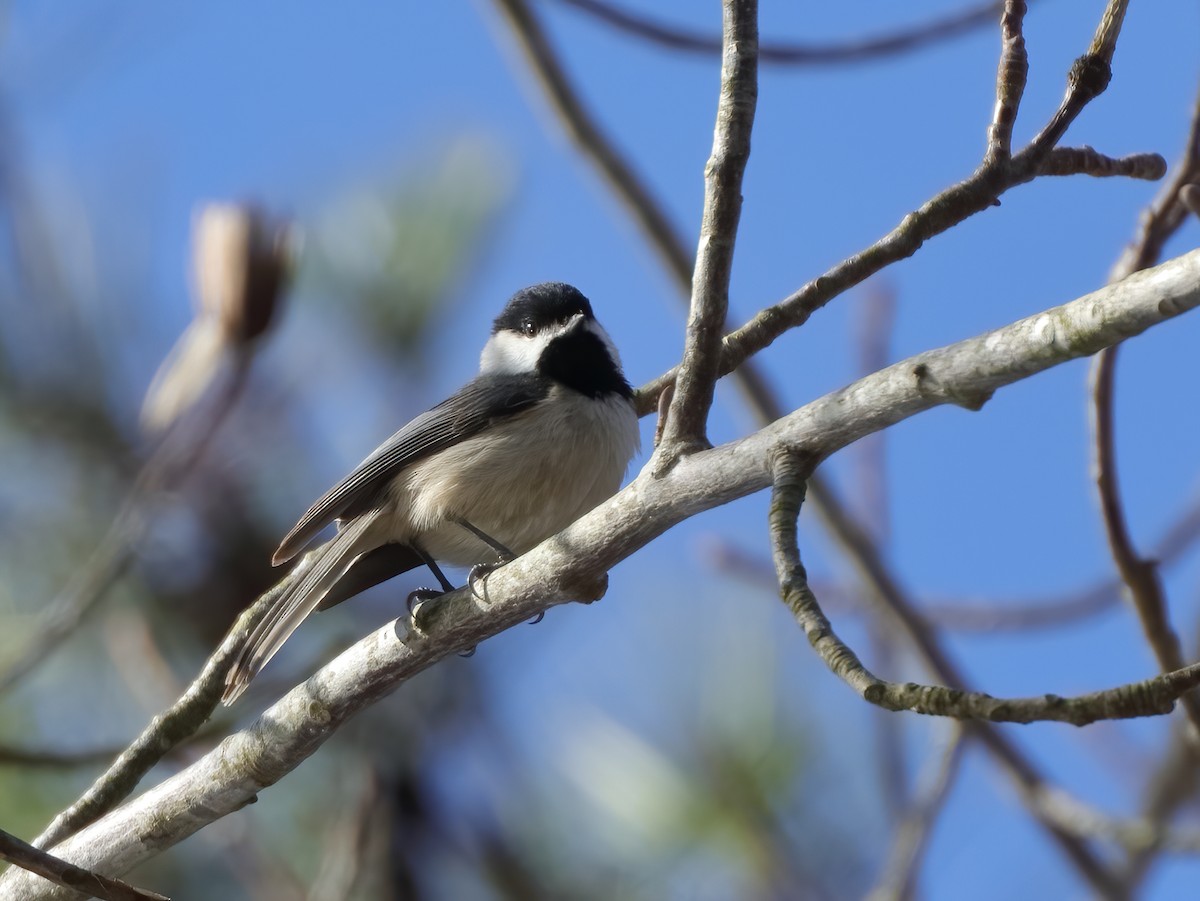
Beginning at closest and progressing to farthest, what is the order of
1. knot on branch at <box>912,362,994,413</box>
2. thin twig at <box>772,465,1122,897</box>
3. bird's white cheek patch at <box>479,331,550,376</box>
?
knot on branch at <box>912,362,994,413</box>, thin twig at <box>772,465,1122,897</box>, bird's white cheek patch at <box>479,331,550,376</box>

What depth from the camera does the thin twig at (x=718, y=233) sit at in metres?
2.00

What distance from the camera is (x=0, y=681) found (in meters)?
2.43

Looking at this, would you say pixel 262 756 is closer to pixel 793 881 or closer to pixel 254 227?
pixel 254 227

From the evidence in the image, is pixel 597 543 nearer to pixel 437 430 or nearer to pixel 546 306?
pixel 437 430

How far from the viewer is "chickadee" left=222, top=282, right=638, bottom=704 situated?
3.09 meters

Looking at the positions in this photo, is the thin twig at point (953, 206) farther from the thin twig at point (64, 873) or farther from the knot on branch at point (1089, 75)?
the thin twig at point (64, 873)

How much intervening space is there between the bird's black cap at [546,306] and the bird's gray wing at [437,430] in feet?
0.95

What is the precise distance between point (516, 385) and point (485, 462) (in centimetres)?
26

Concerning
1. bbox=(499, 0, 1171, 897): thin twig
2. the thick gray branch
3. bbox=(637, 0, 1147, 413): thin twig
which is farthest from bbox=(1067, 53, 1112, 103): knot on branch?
the thick gray branch

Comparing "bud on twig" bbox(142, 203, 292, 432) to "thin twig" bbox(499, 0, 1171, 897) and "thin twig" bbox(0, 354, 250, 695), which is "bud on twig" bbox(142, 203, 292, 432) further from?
"thin twig" bbox(499, 0, 1171, 897)

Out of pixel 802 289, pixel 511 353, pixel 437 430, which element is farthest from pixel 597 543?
pixel 511 353

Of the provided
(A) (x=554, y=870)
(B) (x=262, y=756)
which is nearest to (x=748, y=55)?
(B) (x=262, y=756)

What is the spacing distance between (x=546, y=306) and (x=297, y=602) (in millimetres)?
1162

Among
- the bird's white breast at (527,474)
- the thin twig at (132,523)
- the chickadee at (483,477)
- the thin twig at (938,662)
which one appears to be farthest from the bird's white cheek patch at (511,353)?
the thin twig at (132,523)
